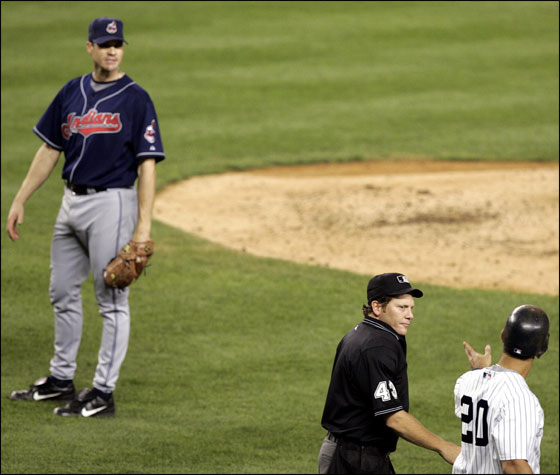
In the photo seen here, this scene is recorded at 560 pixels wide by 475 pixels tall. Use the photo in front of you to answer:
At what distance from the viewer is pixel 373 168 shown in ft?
46.8

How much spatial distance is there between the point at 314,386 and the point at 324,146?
28.5 ft

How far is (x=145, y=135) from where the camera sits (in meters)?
5.92

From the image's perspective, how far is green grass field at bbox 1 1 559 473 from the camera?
6168 mm

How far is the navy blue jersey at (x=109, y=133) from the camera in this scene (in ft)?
19.4

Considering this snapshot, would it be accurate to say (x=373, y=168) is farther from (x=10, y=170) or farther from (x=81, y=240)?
(x=81, y=240)

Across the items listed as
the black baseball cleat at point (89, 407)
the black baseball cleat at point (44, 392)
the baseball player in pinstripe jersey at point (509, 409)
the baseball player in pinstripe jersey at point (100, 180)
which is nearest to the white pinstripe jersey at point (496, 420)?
the baseball player in pinstripe jersey at point (509, 409)

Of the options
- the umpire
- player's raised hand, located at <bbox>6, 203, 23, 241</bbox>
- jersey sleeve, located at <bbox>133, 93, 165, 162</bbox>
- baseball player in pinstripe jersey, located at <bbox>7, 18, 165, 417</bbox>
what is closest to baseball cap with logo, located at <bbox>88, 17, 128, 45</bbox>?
baseball player in pinstripe jersey, located at <bbox>7, 18, 165, 417</bbox>

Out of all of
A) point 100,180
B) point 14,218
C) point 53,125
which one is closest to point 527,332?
point 100,180

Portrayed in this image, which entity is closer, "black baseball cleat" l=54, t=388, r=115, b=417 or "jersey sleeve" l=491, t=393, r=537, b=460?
"jersey sleeve" l=491, t=393, r=537, b=460

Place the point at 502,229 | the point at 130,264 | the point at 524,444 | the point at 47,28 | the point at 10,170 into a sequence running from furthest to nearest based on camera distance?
the point at 47,28
the point at 10,170
the point at 502,229
the point at 130,264
the point at 524,444

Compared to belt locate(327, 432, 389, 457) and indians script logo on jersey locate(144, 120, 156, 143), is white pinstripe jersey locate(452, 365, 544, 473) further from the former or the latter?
indians script logo on jersey locate(144, 120, 156, 143)

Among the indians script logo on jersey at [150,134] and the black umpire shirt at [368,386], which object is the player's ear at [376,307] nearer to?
the black umpire shirt at [368,386]

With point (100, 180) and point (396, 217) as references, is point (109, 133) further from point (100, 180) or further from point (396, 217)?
point (396, 217)

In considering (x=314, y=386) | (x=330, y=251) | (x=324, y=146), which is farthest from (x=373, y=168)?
(x=314, y=386)
